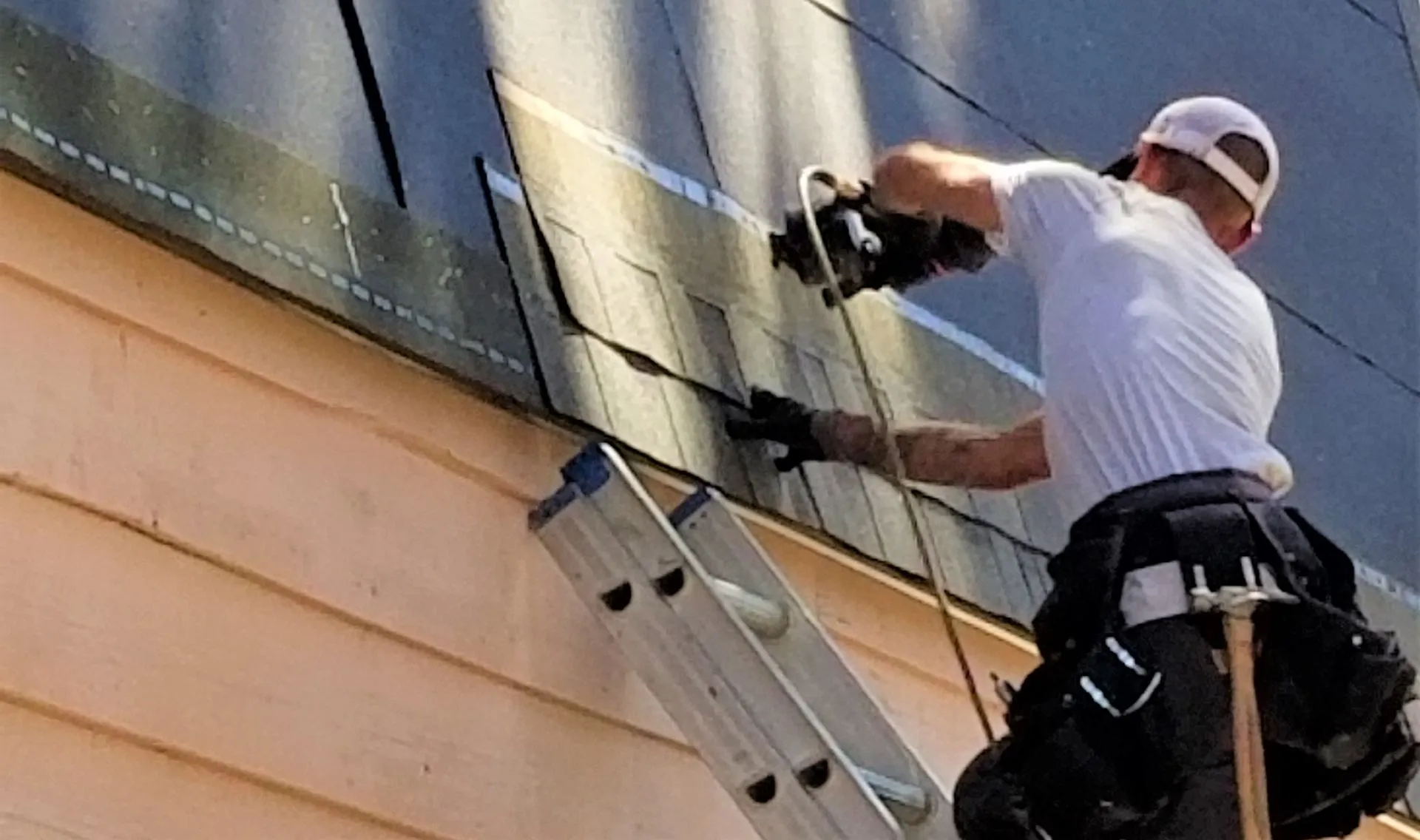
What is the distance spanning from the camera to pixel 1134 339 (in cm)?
276

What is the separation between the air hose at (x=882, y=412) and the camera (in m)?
3.19

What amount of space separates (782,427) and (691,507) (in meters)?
0.25

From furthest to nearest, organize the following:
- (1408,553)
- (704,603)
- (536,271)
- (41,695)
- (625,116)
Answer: (1408,553) → (625,116) → (536,271) → (704,603) → (41,695)

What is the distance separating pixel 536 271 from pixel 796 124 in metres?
0.70

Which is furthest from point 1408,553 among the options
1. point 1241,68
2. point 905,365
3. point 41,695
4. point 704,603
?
point 41,695

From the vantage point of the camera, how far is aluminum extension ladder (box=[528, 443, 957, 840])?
2.71 m

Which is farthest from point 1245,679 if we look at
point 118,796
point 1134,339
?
point 118,796

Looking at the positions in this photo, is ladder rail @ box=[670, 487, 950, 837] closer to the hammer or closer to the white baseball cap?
the hammer

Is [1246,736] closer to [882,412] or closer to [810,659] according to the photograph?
[810,659]

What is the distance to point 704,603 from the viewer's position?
2777 millimetres

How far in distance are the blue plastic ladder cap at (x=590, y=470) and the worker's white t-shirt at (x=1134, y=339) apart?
505 mm

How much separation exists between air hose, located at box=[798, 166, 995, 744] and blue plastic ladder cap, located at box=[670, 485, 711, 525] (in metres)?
0.32

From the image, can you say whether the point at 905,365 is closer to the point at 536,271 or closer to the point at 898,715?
the point at 898,715

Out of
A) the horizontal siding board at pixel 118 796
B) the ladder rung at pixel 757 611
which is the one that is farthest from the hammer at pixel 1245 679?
the horizontal siding board at pixel 118 796
